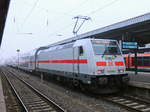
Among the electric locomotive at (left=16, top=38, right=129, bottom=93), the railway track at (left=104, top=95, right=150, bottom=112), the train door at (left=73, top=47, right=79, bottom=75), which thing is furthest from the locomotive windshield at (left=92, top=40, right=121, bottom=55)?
the railway track at (left=104, top=95, right=150, bottom=112)

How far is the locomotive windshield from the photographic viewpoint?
10377 millimetres

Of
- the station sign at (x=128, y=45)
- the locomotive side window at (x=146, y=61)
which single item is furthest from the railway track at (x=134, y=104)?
the locomotive side window at (x=146, y=61)

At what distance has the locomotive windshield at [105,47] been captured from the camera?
34.0 feet

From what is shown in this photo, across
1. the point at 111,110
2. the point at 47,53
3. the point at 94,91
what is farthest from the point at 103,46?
the point at 47,53

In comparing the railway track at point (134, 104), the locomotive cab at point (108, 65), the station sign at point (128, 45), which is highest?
the station sign at point (128, 45)

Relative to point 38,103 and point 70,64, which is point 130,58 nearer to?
point 70,64

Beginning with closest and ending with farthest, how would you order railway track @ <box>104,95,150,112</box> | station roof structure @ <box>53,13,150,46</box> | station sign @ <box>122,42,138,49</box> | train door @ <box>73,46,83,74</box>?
railway track @ <box>104,95,150,112</box> → train door @ <box>73,46,83,74</box> → station roof structure @ <box>53,13,150,46</box> → station sign @ <box>122,42,138,49</box>

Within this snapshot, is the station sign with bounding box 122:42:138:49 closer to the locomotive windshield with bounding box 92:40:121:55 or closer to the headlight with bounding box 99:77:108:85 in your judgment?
the locomotive windshield with bounding box 92:40:121:55

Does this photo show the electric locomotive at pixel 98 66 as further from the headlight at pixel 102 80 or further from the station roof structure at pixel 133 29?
the station roof structure at pixel 133 29

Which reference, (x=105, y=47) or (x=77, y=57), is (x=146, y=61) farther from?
(x=77, y=57)

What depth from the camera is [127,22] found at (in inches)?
475

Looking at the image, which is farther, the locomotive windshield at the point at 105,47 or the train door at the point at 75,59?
the train door at the point at 75,59

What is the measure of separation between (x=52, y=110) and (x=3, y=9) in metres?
4.69

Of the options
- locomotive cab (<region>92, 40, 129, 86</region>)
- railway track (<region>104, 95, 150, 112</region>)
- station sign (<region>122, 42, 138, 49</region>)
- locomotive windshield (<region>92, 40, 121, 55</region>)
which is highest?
station sign (<region>122, 42, 138, 49</region>)
